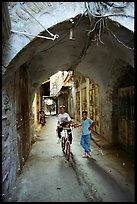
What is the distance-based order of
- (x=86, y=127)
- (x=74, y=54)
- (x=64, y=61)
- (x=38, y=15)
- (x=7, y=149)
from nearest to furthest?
(x=38, y=15) → (x=7, y=149) → (x=86, y=127) → (x=74, y=54) → (x=64, y=61)

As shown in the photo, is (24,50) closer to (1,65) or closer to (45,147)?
(1,65)

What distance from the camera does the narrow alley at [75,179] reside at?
8.86 ft

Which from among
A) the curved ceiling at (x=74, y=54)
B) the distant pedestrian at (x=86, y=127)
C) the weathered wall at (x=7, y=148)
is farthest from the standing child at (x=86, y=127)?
the weathered wall at (x=7, y=148)

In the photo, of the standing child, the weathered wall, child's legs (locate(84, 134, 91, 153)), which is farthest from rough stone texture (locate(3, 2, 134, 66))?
child's legs (locate(84, 134, 91, 153))

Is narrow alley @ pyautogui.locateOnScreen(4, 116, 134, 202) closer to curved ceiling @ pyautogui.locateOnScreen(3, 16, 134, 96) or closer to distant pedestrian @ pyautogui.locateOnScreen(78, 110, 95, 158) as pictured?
distant pedestrian @ pyautogui.locateOnScreen(78, 110, 95, 158)

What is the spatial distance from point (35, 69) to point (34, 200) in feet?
13.2

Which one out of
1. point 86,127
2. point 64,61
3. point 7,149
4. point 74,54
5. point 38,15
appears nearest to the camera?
point 38,15

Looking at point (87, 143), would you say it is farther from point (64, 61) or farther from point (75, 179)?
point (64, 61)

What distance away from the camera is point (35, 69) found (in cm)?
644

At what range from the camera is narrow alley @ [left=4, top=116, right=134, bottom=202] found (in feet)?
8.86

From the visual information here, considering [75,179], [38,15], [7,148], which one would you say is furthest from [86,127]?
[38,15]

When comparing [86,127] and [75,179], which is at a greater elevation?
[86,127]

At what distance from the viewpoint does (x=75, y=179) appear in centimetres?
392

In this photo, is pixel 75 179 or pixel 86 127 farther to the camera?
pixel 86 127
